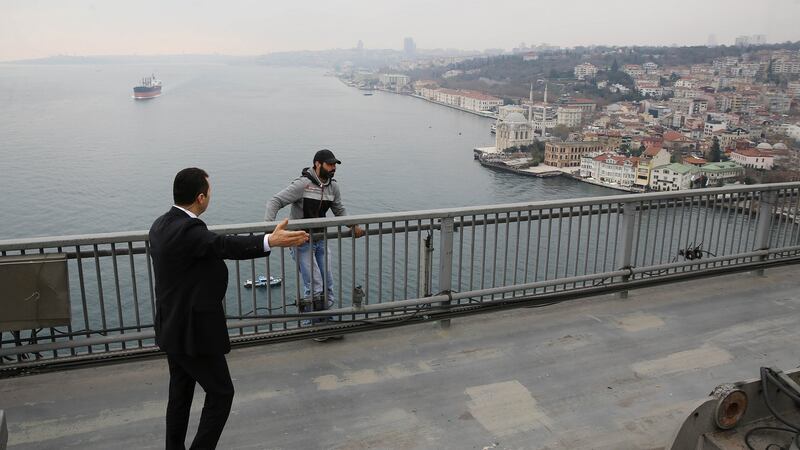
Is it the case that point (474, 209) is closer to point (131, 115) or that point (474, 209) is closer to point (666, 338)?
point (666, 338)

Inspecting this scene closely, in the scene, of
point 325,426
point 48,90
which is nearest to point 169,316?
point 325,426

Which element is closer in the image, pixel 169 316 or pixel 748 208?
pixel 169 316

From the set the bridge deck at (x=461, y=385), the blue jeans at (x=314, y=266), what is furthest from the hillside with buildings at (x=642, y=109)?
the blue jeans at (x=314, y=266)

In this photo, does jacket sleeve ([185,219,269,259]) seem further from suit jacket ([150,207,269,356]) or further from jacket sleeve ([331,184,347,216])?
jacket sleeve ([331,184,347,216])

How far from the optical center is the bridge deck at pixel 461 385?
10.2 ft

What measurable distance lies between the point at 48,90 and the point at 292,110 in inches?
2541

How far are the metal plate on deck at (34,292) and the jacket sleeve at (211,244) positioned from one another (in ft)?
5.09

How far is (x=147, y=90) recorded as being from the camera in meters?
119

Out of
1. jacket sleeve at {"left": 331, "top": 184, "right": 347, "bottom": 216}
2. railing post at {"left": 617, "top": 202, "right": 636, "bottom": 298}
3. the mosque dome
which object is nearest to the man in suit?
jacket sleeve at {"left": 331, "top": 184, "right": 347, "bottom": 216}

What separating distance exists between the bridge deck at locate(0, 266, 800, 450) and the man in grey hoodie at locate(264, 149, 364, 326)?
0.36 meters

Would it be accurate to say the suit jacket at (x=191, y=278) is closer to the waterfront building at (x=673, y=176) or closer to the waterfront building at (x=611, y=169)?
the waterfront building at (x=673, y=176)

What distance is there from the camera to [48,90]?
425 ft

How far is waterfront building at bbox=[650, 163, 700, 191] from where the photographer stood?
59125 millimetres

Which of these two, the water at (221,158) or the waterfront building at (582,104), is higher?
the waterfront building at (582,104)
